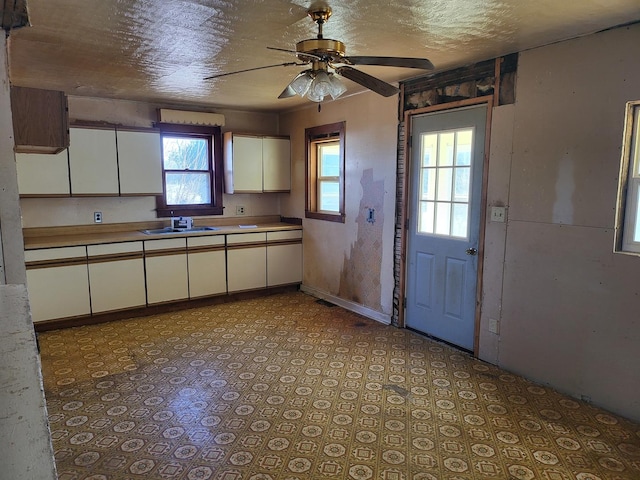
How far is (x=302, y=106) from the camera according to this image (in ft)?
17.6

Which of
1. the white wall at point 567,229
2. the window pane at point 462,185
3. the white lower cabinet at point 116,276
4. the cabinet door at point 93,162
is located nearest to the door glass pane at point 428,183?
the window pane at point 462,185

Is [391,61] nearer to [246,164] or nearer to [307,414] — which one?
[307,414]

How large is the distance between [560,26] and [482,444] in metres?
2.49

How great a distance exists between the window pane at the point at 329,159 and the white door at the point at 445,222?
1286mm

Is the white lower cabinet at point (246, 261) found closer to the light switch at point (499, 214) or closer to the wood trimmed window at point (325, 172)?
the wood trimmed window at point (325, 172)

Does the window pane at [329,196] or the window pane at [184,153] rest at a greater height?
the window pane at [184,153]

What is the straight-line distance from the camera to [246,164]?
543 cm

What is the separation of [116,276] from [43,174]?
123cm

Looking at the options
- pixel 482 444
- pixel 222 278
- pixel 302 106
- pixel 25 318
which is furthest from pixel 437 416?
pixel 302 106

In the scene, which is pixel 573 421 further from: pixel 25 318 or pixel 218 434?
pixel 25 318

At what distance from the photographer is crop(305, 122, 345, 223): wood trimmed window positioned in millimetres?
4867

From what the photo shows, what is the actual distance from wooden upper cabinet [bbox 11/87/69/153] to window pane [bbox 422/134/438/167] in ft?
9.94

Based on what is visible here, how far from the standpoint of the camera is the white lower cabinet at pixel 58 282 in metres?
3.96

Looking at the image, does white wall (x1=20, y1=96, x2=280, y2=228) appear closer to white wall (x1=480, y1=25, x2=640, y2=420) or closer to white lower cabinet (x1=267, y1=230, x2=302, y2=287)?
white lower cabinet (x1=267, y1=230, x2=302, y2=287)
